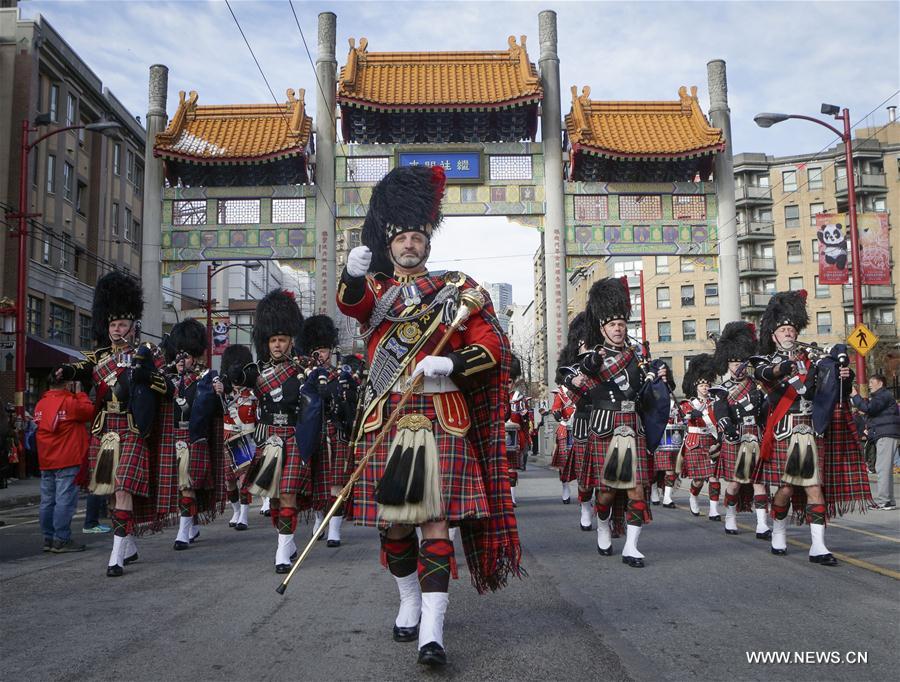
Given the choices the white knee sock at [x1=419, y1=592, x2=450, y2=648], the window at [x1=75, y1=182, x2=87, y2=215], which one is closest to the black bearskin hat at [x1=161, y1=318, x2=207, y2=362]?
the white knee sock at [x1=419, y1=592, x2=450, y2=648]

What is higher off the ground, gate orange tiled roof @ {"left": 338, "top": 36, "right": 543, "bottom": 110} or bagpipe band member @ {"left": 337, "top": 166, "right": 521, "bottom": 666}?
gate orange tiled roof @ {"left": 338, "top": 36, "right": 543, "bottom": 110}

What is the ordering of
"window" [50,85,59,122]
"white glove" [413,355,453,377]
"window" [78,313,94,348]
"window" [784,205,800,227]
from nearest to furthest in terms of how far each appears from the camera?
"white glove" [413,355,453,377] → "window" [50,85,59,122] → "window" [78,313,94,348] → "window" [784,205,800,227]

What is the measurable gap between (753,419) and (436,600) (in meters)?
5.85

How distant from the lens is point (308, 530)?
32.6ft

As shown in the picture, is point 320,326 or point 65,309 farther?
point 65,309

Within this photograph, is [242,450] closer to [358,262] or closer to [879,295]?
[358,262]

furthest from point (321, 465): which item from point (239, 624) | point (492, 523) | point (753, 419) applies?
point (753, 419)

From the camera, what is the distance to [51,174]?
31.3 m

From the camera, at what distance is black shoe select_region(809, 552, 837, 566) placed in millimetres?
6859

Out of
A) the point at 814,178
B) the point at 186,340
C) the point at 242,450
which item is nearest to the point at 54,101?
the point at 186,340

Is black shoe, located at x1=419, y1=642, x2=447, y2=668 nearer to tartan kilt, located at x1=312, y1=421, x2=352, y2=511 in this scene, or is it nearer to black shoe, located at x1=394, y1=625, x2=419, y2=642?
black shoe, located at x1=394, y1=625, x2=419, y2=642

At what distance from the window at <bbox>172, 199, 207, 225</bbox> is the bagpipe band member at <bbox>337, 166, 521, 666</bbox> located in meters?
19.6

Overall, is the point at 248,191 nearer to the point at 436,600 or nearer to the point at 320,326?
the point at 320,326

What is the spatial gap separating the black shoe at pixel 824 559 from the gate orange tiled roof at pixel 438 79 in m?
18.1
